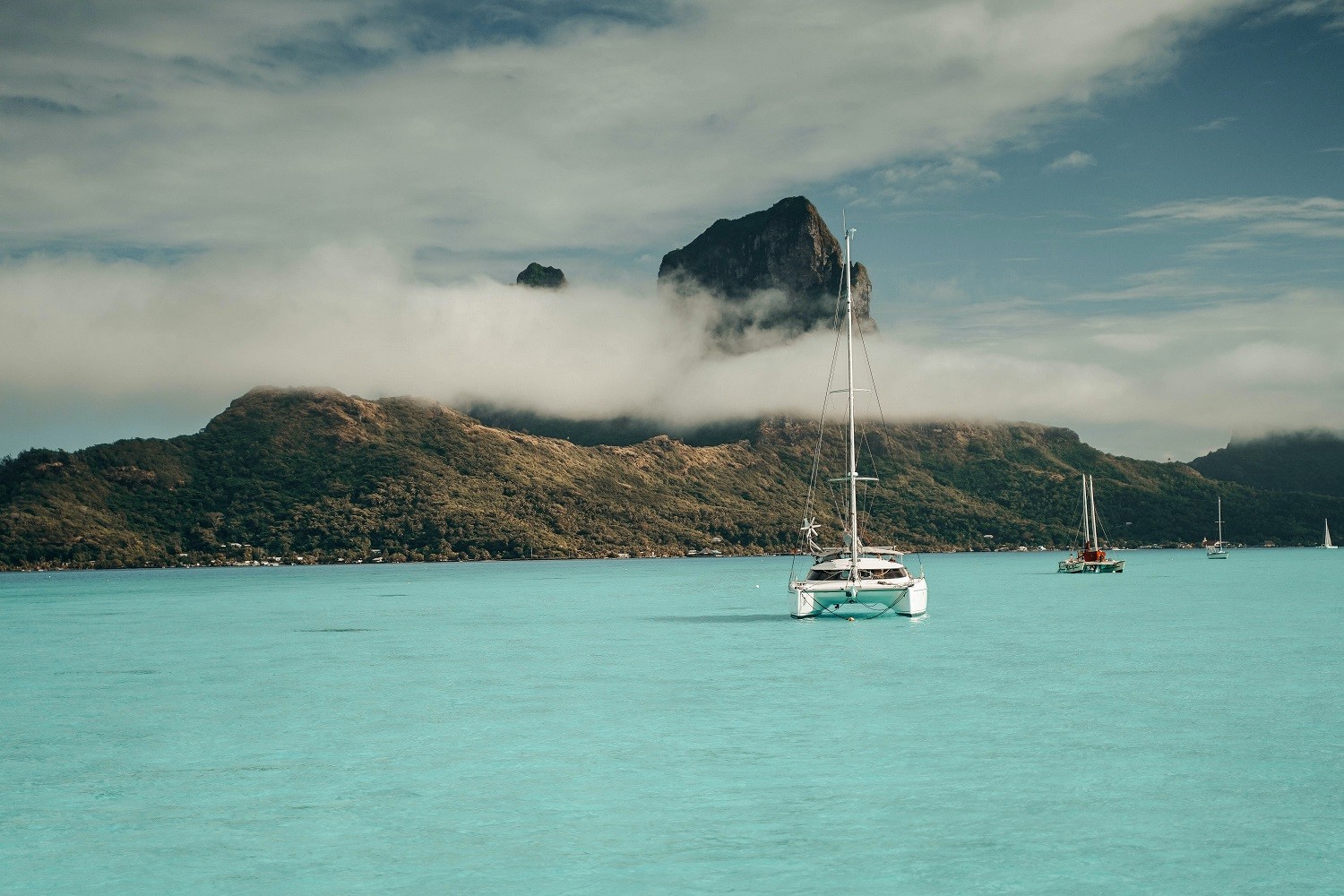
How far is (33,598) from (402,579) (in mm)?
45725

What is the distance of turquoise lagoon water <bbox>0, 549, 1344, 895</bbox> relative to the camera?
18.2 meters

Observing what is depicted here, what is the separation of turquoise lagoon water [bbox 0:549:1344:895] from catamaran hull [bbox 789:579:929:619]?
5.14 ft

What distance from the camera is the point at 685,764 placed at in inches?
1037

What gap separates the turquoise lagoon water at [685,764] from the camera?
18.2 meters

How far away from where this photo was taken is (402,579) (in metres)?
154

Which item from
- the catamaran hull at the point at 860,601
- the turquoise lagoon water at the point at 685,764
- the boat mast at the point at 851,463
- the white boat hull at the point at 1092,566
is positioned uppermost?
the boat mast at the point at 851,463

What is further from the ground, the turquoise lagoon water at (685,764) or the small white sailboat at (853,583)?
the small white sailboat at (853,583)

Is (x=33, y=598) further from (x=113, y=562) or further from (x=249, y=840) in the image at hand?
(x=249, y=840)

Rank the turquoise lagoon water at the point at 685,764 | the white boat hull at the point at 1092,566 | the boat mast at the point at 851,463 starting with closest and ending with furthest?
the turquoise lagoon water at the point at 685,764 → the boat mast at the point at 851,463 → the white boat hull at the point at 1092,566

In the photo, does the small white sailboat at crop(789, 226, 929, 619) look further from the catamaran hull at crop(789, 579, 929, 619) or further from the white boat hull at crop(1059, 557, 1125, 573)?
the white boat hull at crop(1059, 557, 1125, 573)

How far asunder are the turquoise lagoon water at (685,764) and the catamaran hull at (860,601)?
157 centimetres

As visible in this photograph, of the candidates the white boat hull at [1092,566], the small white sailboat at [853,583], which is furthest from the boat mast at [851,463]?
the white boat hull at [1092,566]

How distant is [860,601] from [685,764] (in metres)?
36.0

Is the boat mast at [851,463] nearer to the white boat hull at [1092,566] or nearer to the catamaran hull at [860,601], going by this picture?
the catamaran hull at [860,601]
